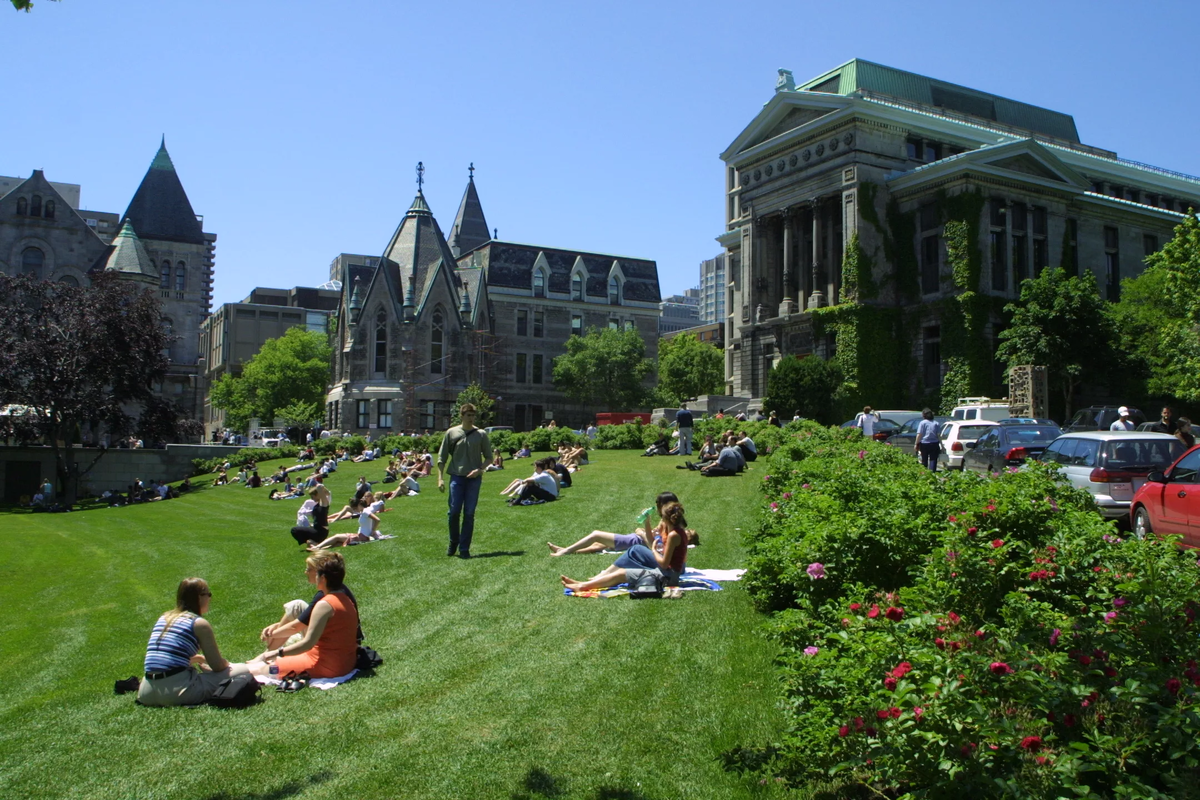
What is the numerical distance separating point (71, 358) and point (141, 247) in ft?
108

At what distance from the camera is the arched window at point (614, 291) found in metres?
80.1

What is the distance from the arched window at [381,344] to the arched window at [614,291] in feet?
70.7

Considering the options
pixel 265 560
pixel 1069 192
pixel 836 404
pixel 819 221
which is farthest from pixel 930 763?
pixel 1069 192

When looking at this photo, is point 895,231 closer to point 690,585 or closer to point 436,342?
point 436,342

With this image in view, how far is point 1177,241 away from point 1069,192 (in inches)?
782

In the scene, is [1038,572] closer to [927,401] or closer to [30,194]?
[927,401]

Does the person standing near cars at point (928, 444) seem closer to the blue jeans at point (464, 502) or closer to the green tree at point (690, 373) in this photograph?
the blue jeans at point (464, 502)

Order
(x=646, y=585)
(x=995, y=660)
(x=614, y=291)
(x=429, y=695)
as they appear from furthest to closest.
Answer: (x=614, y=291)
(x=646, y=585)
(x=429, y=695)
(x=995, y=660)

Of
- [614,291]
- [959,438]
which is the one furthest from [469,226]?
[959,438]

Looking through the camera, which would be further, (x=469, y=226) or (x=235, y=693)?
(x=469, y=226)

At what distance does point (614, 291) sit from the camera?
80438 millimetres

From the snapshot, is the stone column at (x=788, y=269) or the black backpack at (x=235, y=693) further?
the stone column at (x=788, y=269)

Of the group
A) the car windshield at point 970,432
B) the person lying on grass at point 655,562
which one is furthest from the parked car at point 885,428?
the person lying on grass at point 655,562

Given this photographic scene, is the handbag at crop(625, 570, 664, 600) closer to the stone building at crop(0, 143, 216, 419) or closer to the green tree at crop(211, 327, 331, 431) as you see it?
the stone building at crop(0, 143, 216, 419)
